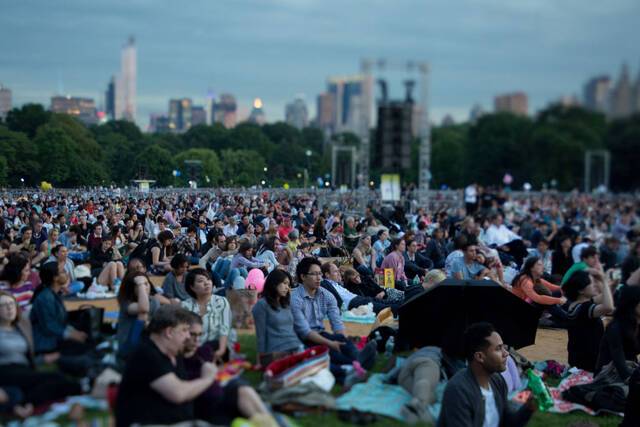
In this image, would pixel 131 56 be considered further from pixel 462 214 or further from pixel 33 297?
pixel 462 214

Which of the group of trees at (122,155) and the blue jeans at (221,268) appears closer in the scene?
the group of trees at (122,155)

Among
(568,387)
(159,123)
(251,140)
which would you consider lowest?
(568,387)

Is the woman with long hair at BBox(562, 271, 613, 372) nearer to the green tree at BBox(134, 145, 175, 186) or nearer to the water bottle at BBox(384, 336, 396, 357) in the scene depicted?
the water bottle at BBox(384, 336, 396, 357)

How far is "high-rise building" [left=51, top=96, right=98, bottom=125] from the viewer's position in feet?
40.9

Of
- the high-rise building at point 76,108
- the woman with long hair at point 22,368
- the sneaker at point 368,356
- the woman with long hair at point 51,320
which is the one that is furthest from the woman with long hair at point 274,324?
the high-rise building at point 76,108

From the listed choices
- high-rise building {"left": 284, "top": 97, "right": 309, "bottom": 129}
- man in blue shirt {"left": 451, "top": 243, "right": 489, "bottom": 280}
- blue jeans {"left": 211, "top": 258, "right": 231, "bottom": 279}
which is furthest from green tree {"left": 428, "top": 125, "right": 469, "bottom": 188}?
blue jeans {"left": 211, "top": 258, "right": 231, "bottom": 279}

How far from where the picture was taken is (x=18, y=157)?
1105 centimetres

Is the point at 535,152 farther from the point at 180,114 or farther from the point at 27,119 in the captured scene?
the point at 27,119

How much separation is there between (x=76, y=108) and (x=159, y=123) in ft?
5.37

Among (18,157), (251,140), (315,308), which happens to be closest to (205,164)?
(251,140)

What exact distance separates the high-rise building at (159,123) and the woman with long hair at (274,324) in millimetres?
6242

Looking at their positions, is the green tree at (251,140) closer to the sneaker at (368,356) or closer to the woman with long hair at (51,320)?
the sneaker at (368,356)

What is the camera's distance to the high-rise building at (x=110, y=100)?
43.4 feet

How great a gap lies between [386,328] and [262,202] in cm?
508
